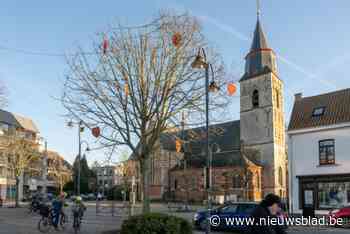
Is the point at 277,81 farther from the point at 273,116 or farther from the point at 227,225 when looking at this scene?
the point at 227,225

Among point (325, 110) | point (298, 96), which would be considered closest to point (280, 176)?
point (298, 96)

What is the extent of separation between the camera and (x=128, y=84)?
15.7 metres

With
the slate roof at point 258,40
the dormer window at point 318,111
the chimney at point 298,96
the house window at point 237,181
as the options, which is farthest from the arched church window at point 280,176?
the dormer window at point 318,111

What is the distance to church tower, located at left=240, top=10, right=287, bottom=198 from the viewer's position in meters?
63.5

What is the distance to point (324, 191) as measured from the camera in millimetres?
27875

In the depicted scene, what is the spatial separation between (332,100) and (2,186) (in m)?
54.4

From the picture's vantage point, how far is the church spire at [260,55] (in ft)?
214

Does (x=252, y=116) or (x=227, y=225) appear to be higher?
(x=252, y=116)

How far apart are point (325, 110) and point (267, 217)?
25104 millimetres

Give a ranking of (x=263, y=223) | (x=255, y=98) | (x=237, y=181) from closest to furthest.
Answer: (x=263, y=223), (x=237, y=181), (x=255, y=98)

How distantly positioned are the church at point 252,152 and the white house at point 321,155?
95.7ft

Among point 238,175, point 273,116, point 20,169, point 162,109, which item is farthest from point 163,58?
point 273,116

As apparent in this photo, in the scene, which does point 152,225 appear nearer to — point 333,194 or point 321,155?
point 333,194

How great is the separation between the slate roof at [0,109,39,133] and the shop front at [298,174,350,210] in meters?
57.4
